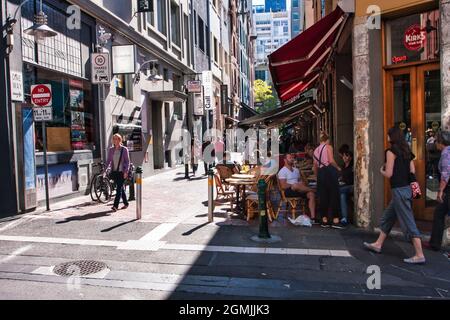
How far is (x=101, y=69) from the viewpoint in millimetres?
12773

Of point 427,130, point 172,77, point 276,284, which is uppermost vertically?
point 172,77

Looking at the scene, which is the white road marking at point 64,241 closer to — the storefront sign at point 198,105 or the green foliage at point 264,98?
the storefront sign at point 198,105

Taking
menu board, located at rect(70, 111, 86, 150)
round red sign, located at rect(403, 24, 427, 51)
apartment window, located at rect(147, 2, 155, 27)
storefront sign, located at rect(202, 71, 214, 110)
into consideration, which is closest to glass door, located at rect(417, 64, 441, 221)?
round red sign, located at rect(403, 24, 427, 51)

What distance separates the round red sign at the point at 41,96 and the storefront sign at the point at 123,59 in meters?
5.06

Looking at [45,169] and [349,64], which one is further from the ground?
[349,64]

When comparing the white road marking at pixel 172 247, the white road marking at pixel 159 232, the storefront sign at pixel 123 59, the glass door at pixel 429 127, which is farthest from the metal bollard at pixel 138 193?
the storefront sign at pixel 123 59

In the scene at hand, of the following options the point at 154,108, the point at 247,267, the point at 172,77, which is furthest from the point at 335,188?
the point at 172,77

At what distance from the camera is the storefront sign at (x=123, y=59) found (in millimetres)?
14430

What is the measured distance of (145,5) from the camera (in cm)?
1614

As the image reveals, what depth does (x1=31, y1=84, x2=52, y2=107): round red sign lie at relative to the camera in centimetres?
952

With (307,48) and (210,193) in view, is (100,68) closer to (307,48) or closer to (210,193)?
(307,48)

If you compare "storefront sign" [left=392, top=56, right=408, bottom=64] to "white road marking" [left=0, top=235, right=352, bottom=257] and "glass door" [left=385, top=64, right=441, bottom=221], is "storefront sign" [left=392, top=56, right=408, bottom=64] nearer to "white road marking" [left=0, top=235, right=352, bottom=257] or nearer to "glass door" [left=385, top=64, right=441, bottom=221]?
"glass door" [left=385, top=64, right=441, bottom=221]

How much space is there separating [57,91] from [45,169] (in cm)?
257

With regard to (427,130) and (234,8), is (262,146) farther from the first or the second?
(234,8)
